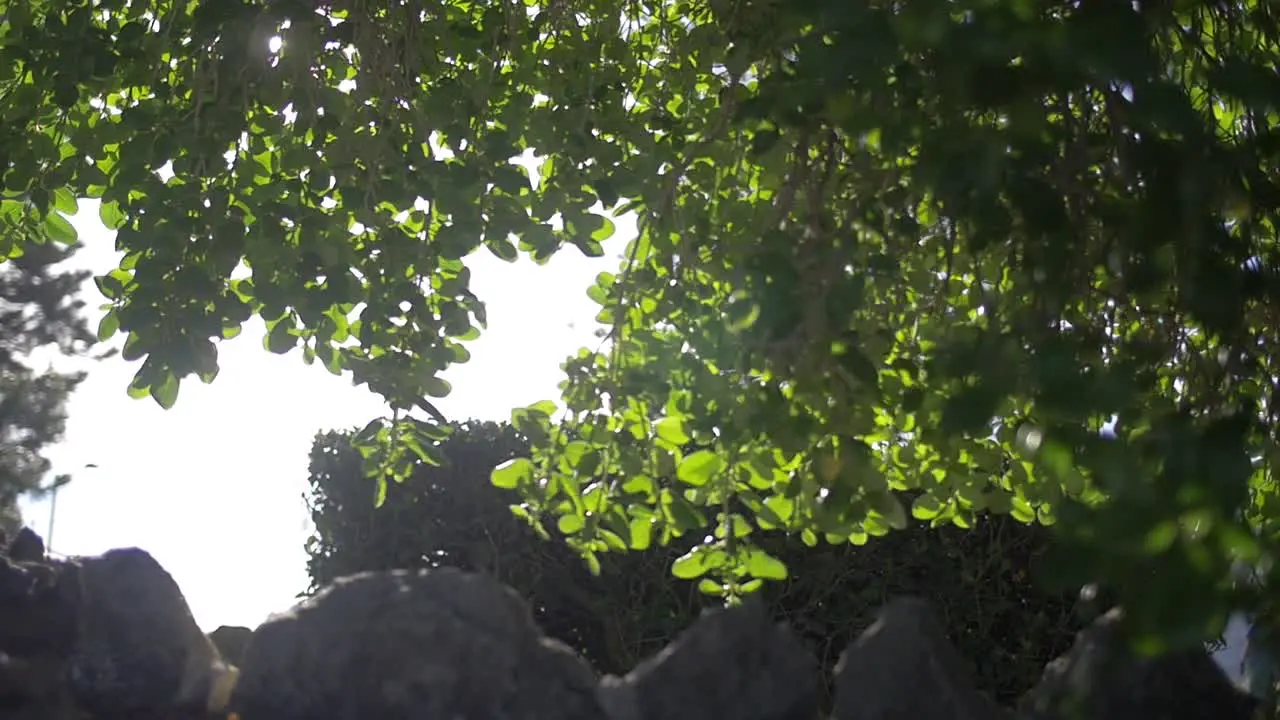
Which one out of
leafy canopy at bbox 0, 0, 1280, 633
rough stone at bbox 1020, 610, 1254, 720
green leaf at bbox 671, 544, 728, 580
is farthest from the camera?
green leaf at bbox 671, 544, 728, 580

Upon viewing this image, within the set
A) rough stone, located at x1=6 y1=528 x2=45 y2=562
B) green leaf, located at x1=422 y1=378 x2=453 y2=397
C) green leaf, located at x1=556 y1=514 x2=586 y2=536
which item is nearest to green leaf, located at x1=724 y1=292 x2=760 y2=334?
green leaf, located at x1=556 y1=514 x2=586 y2=536

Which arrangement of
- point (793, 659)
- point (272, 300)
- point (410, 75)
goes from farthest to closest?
point (410, 75) < point (272, 300) < point (793, 659)

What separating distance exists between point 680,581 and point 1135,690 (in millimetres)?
4365

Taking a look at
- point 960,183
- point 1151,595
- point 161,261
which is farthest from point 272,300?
point 1151,595

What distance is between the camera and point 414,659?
→ 6.25 ft

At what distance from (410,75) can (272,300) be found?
78 cm

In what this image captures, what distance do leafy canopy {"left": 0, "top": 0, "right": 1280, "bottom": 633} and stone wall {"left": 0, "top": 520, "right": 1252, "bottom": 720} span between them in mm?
311

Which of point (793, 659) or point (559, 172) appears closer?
point (793, 659)

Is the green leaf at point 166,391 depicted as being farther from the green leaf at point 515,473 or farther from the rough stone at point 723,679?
the rough stone at point 723,679

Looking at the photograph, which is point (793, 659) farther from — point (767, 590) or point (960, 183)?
point (767, 590)

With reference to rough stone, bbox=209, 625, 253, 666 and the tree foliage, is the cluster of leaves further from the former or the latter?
the tree foliage

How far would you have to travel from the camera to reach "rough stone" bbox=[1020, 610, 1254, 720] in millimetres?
1843

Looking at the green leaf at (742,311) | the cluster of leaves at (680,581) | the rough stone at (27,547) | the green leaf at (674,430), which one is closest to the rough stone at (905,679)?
the green leaf at (742,311)

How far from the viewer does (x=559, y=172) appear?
406 centimetres
